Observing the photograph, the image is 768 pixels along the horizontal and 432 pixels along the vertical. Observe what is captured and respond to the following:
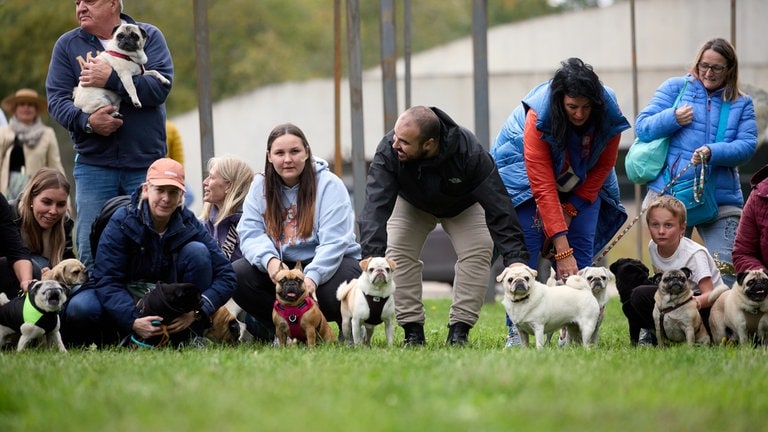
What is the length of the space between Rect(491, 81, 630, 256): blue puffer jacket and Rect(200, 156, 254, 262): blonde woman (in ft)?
6.87

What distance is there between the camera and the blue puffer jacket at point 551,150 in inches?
321

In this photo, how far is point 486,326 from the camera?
35.1ft

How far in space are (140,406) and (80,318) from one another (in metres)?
3.52

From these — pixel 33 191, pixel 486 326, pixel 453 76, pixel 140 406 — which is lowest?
pixel 486 326

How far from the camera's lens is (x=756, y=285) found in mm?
7699

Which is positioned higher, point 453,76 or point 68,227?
point 453,76

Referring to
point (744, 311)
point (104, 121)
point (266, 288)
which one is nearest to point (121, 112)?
point (104, 121)

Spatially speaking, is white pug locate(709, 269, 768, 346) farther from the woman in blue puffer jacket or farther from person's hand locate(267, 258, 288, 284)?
person's hand locate(267, 258, 288, 284)

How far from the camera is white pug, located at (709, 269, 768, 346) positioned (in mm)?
7727

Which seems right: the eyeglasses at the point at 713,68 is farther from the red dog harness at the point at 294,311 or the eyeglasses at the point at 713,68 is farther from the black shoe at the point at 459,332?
the red dog harness at the point at 294,311

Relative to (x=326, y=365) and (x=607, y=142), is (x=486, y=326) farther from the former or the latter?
(x=326, y=365)

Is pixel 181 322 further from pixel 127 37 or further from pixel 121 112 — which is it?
pixel 127 37

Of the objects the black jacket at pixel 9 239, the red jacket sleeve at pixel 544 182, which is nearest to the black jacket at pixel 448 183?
the red jacket sleeve at pixel 544 182

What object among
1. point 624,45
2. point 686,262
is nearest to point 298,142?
point 686,262
